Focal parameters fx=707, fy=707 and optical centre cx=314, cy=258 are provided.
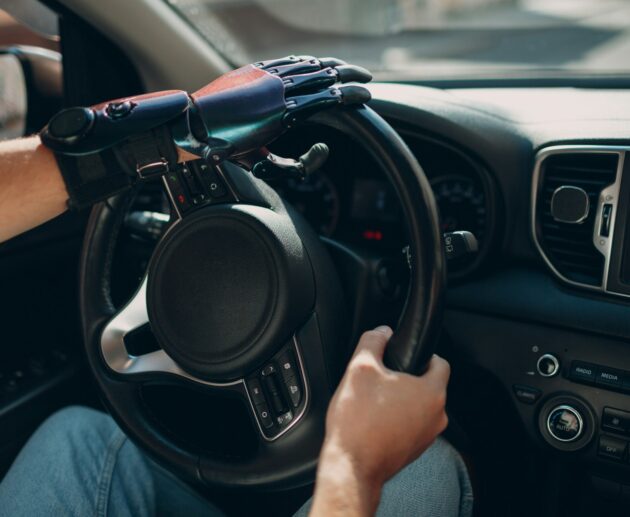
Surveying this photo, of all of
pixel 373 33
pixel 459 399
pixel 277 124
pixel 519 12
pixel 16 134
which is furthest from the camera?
pixel 519 12

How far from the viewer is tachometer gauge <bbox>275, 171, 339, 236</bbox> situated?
1.76 metres

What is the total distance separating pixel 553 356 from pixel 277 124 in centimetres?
78

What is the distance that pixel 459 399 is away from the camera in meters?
1.57

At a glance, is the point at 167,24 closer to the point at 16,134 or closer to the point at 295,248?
the point at 16,134

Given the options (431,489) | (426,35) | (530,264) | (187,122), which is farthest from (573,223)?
(426,35)

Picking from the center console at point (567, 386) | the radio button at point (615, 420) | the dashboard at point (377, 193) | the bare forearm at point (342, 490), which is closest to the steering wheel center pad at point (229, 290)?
the bare forearm at point (342, 490)

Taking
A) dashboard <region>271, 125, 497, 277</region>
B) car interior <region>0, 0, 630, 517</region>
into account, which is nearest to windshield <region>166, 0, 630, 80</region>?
car interior <region>0, 0, 630, 517</region>

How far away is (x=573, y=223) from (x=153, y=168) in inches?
33.1

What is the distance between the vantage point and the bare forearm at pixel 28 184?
1058 millimetres

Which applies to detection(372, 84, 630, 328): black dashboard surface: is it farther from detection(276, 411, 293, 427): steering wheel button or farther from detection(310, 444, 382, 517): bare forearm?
detection(310, 444, 382, 517): bare forearm

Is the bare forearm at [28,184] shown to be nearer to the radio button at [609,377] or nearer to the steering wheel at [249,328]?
the steering wheel at [249,328]

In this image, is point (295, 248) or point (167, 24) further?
point (167, 24)

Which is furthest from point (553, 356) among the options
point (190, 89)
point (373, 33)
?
point (373, 33)

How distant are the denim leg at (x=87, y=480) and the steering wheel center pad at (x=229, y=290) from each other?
0.98 feet
